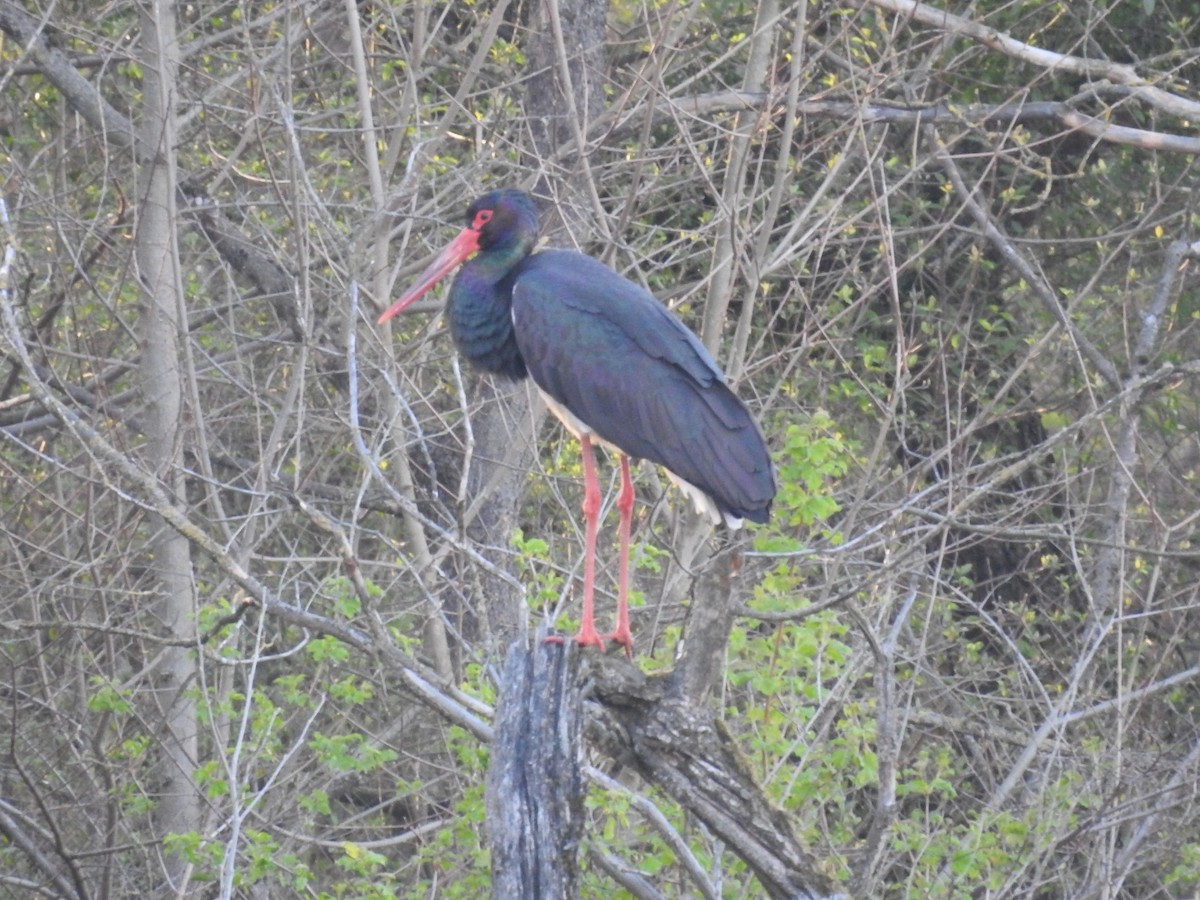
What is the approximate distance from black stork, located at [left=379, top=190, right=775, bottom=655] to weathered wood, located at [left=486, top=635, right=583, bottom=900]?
3.25 ft

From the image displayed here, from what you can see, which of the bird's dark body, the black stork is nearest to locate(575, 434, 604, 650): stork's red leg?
the black stork

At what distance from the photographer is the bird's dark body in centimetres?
548

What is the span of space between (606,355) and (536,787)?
79.5 inches

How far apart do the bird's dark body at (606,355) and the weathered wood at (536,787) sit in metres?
1.23

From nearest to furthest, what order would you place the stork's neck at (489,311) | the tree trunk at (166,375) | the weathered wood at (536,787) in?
the weathered wood at (536,787) → the stork's neck at (489,311) → the tree trunk at (166,375)

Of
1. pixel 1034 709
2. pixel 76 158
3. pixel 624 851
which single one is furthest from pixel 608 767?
pixel 76 158

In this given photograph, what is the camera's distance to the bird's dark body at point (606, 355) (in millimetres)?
5477

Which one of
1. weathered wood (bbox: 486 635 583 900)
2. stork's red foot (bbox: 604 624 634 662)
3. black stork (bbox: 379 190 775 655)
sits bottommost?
stork's red foot (bbox: 604 624 634 662)

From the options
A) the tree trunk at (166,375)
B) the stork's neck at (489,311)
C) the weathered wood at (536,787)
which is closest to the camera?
the weathered wood at (536,787)

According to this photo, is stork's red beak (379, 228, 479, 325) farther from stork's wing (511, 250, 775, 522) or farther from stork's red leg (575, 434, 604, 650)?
stork's red leg (575, 434, 604, 650)

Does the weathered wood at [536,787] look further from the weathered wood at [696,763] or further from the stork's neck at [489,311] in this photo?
the stork's neck at [489,311]

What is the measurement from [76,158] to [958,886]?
6.04m

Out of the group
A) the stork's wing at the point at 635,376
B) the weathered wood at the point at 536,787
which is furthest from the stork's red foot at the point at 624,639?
the weathered wood at the point at 536,787

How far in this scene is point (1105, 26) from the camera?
31.3 feet
